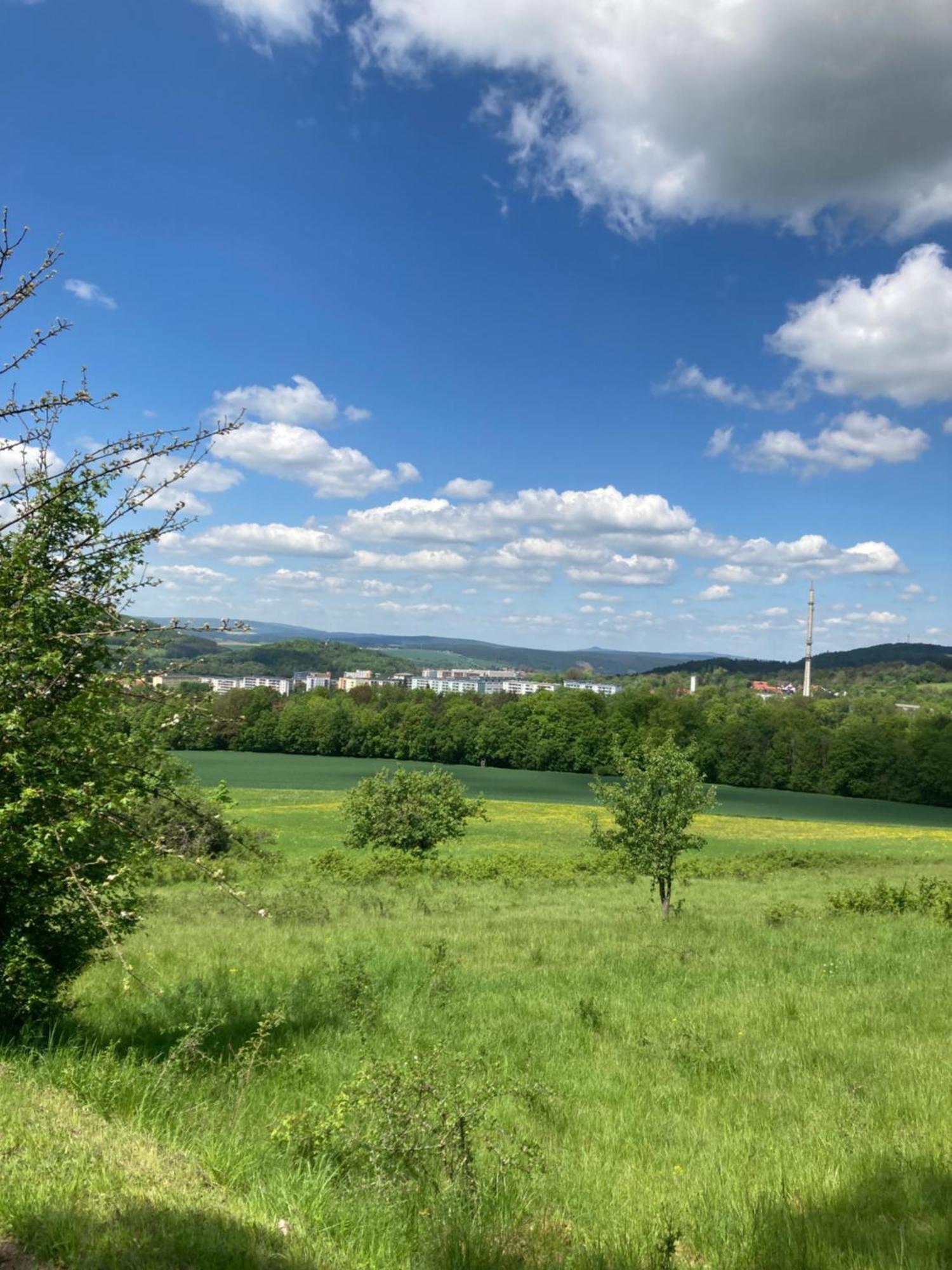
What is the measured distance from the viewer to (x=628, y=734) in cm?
10994

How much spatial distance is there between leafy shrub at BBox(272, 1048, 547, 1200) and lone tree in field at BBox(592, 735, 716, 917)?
15.9m

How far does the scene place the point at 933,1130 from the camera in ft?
19.5

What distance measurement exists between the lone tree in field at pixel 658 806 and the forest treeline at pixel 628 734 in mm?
73932

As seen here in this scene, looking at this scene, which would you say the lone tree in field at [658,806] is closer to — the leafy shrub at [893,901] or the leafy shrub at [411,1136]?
the leafy shrub at [893,901]

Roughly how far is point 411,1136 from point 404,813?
37832 millimetres

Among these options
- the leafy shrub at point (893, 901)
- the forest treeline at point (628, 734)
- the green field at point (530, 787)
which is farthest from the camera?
the forest treeline at point (628, 734)

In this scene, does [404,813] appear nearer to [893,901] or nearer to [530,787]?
[893,901]

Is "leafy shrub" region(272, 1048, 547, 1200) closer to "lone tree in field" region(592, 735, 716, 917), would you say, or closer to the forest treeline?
"lone tree in field" region(592, 735, 716, 917)

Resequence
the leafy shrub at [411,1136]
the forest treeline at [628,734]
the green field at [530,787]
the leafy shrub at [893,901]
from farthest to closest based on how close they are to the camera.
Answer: the forest treeline at [628,734] → the green field at [530,787] → the leafy shrub at [893,901] → the leafy shrub at [411,1136]

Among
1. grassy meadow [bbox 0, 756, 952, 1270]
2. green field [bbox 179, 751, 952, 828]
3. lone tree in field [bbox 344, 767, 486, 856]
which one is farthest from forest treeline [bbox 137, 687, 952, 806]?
grassy meadow [bbox 0, 756, 952, 1270]

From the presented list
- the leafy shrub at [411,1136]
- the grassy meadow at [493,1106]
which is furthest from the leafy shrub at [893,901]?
the leafy shrub at [411,1136]

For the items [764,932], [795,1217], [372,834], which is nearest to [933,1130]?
[795,1217]

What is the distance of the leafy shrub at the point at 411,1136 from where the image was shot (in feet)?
16.7

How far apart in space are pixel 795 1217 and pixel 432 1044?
4.80 metres
